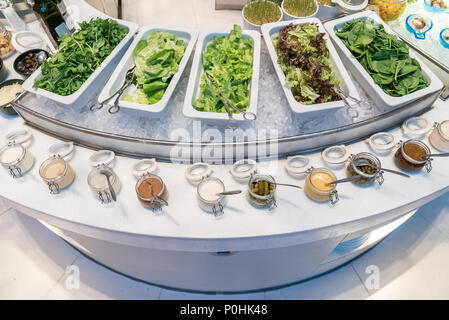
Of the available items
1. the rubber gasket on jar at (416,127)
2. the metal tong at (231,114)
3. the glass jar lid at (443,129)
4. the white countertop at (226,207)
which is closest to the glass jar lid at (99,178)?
the white countertop at (226,207)

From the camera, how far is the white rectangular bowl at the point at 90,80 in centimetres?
162

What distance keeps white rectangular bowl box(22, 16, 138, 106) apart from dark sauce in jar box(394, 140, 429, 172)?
1.71 m

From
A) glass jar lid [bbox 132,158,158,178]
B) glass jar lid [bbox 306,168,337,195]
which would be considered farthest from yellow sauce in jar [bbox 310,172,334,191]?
glass jar lid [bbox 132,158,158,178]

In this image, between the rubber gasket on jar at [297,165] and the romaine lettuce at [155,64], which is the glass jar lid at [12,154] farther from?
the rubber gasket on jar at [297,165]

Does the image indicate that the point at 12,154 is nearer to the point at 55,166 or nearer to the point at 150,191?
the point at 55,166

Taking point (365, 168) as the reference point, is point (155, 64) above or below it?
above

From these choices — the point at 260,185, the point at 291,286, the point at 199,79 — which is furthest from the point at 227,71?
the point at 291,286

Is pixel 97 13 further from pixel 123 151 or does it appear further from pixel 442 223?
pixel 442 223

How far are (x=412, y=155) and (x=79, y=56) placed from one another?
1945mm

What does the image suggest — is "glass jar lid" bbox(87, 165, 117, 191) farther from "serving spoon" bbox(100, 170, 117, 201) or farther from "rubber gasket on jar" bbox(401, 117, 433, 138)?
"rubber gasket on jar" bbox(401, 117, 433, 138)

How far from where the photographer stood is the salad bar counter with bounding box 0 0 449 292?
5.11 feet

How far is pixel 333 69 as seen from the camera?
1.74 metres
